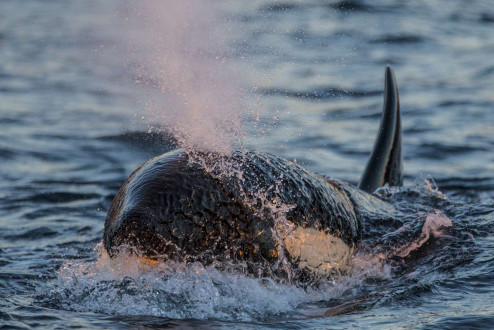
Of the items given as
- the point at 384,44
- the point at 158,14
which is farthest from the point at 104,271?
the point at 384,44

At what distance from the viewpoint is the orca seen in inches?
169

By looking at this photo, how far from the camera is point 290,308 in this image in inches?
180

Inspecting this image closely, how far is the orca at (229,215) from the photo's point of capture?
4289 millimetres

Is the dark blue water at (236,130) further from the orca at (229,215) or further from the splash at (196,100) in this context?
the orca at (229,215)

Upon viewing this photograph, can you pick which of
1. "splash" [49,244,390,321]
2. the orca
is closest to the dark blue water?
"splash" [49,244,390,321]

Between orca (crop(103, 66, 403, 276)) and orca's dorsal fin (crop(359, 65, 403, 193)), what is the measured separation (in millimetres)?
2324

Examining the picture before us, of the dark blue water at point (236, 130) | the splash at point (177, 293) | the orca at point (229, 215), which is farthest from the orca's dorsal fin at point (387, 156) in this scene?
the splash at point (177, 293)

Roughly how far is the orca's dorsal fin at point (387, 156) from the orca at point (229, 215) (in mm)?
2324

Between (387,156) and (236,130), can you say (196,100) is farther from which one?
(387,156)

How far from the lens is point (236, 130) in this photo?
17.1 ft

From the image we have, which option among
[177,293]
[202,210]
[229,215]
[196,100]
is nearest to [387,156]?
[196,100]

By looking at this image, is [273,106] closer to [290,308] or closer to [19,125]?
[19,125]

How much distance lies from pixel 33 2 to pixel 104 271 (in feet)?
64.7

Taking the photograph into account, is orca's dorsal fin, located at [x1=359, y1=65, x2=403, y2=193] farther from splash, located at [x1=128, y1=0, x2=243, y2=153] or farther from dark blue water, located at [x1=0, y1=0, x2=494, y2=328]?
splash, located at [x1=128, y1=0, x2=243, y2=153]
